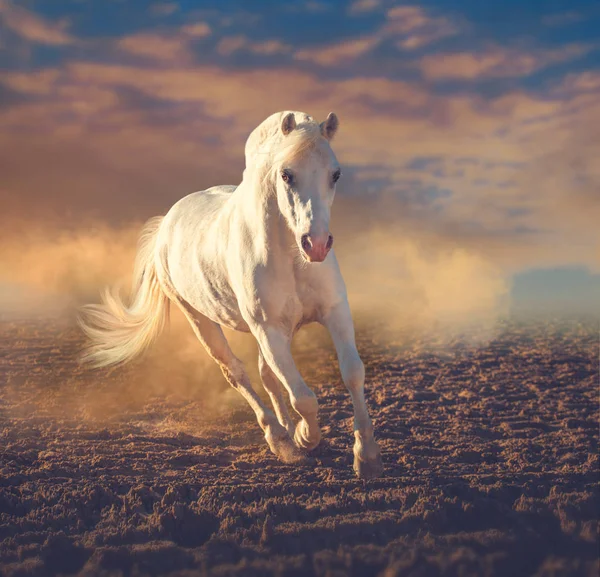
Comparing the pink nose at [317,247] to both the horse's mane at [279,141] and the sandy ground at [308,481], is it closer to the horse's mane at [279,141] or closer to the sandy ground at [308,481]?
the horse's mane at [279,141]

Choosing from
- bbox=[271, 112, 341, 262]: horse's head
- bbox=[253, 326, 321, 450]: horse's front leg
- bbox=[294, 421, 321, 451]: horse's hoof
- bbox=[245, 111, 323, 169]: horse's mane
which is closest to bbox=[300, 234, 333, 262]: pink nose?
bbox=[271, 112, 341, 262]: horse's head

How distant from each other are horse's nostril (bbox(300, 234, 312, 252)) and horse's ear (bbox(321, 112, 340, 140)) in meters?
0.69

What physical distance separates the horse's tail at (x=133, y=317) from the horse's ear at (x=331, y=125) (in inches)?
119

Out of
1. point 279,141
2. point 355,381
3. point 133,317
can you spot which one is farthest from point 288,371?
point 133,317

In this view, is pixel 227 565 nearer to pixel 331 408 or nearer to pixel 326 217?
pixel 326 217

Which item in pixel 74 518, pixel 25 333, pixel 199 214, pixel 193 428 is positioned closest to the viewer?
pixel 74 518

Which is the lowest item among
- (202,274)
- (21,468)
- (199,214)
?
(21,468)

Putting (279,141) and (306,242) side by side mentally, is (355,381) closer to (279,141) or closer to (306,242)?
(306,242)

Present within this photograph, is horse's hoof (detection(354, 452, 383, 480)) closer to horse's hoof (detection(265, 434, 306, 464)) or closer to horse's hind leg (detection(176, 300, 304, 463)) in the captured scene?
horse's hoof (detection(265, 434, 306, 464))

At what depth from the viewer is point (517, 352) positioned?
10414 millimetres

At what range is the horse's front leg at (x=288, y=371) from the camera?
455cm

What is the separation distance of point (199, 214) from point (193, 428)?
7.37 feet

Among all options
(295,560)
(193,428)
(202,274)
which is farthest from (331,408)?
(295,560)

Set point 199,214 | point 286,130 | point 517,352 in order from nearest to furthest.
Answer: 1. point 286,130
2. point 199,214
3. point 517,352
